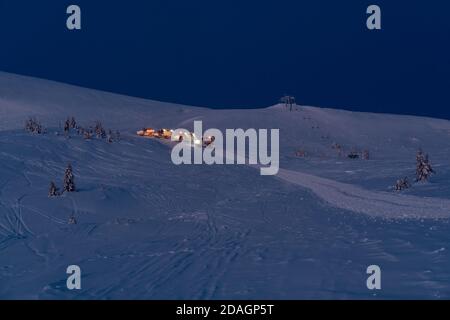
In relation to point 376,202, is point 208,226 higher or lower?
lower

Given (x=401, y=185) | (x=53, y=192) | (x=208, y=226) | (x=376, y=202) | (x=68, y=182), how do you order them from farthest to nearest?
(x=401, y=185) < (x=376, y=202) < (x=68, y=182) < (x=53, y=192) < (x=208, y=226)

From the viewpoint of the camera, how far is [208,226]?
1045 cm

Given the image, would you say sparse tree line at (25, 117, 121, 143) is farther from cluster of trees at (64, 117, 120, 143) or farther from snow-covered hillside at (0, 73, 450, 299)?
snow-covered hillside at (0, 73, 450, 299)

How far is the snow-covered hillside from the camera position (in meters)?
6.75

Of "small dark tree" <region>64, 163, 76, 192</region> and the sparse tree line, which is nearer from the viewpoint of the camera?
"small dark tree" <region>64, 163, 76, 192</region>

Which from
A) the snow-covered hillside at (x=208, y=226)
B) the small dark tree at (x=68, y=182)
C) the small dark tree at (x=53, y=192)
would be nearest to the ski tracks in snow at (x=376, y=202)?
the snow-covered hillside at (x=208, y=226)

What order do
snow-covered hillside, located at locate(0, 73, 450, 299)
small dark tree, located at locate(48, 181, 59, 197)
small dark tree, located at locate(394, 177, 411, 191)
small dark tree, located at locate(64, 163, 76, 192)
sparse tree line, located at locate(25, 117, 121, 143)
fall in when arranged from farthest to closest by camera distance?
1. sparse tree line, located at locate(25, 117, 121, 143)
2. small dark tree, located at locate(394, 177, 411, 191)
3. small dark tree, located at locate(64, 163, 76, 192)
4. small dark tree, located at locate(48, 181, 59, 197)
5. snow-covered hillside, located at locate(0, 73, 450, 299)

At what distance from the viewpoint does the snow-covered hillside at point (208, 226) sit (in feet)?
22.1

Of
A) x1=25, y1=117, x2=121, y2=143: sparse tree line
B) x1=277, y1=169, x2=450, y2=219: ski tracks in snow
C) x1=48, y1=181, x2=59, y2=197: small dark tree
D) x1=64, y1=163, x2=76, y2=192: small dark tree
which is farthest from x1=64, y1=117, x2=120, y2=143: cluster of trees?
x1=48, y1=181, x2=59, y2=197: small dark tree

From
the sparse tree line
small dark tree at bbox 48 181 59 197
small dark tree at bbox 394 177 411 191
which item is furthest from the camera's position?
the sparse tree line

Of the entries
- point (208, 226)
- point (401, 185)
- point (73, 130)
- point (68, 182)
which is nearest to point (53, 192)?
point (68, 182)

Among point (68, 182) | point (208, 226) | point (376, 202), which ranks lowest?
point (208, 226)

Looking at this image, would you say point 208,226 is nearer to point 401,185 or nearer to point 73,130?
point 401,185

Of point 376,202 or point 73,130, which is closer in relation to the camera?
point 376,202
